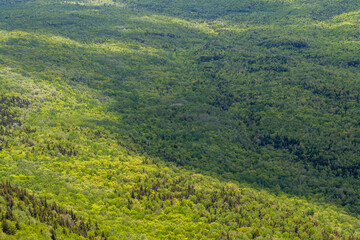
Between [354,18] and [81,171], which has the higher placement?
[354,18]

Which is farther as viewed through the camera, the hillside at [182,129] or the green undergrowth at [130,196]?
the hillside at [182,129]

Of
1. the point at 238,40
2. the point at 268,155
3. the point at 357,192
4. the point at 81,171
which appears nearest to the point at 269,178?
the point at 268,155

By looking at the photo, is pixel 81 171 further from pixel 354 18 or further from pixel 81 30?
pixel 354 18

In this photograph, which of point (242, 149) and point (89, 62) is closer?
point (242, 149)

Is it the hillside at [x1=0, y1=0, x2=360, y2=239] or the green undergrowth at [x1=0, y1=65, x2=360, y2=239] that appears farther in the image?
the hillside at [x1=0, y1=0, x2=360, y2=239]

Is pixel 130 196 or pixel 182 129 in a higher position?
pixel 130 196

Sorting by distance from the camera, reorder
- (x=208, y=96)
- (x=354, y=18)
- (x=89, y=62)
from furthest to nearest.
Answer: (x=354, y=18) < (x=89, y=62) < (x=208, y=96)

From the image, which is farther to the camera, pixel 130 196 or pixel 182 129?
pixel 182 129

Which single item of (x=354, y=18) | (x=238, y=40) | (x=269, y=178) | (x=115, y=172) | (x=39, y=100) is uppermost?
(x=354, y=18)
